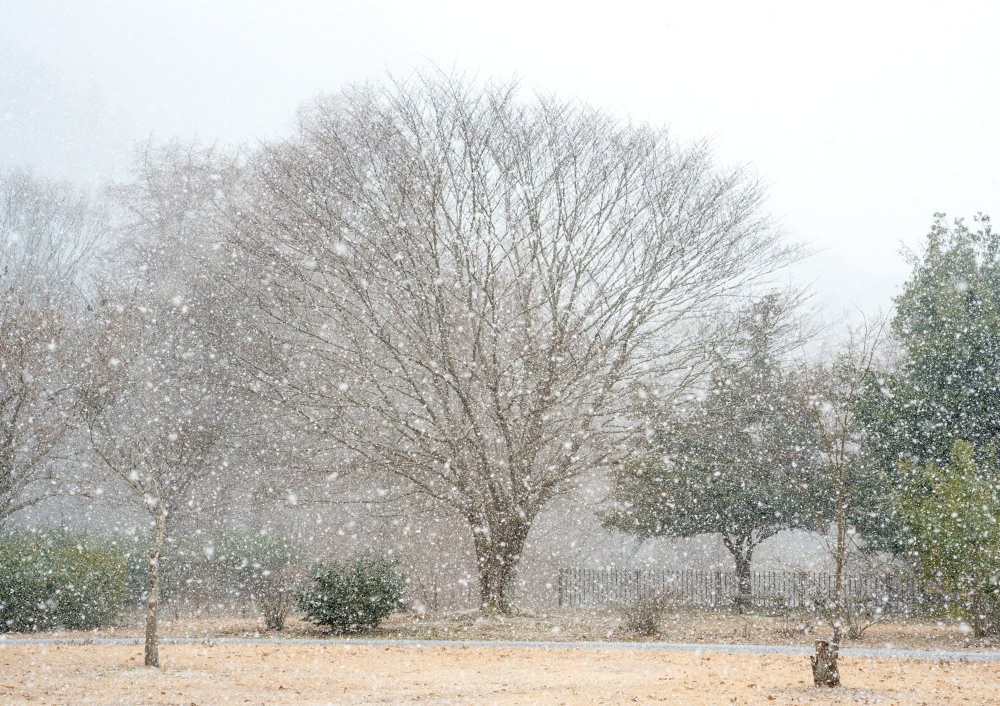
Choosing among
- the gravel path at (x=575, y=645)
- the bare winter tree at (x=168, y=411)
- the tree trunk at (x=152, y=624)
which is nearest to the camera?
the tree trunk at (x=152, y=624)

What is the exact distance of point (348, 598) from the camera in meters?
13.4

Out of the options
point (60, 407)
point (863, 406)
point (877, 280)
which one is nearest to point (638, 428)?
point (863, 406)

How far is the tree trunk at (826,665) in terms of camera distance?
7820 mm

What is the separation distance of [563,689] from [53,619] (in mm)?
10153

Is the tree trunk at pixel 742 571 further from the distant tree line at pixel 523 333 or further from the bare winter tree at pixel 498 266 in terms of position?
the bare winter tree at pixel 498 266

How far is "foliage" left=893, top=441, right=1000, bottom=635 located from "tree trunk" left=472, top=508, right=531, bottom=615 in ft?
20.1

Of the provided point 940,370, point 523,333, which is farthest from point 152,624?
point 940,370

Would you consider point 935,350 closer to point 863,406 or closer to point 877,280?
point 863,406

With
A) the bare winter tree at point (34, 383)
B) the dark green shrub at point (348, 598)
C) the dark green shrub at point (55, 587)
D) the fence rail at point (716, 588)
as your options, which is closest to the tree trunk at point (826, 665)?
the dark green shrub at point (348, 598)

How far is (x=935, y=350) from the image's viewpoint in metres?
15.9

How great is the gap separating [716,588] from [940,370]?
20.8 feet

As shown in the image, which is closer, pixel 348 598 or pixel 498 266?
pixel 348 598

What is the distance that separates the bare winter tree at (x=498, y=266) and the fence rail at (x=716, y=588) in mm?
3974

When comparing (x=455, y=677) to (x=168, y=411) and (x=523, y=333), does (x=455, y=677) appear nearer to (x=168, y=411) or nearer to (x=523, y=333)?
(x=523, y=333)
